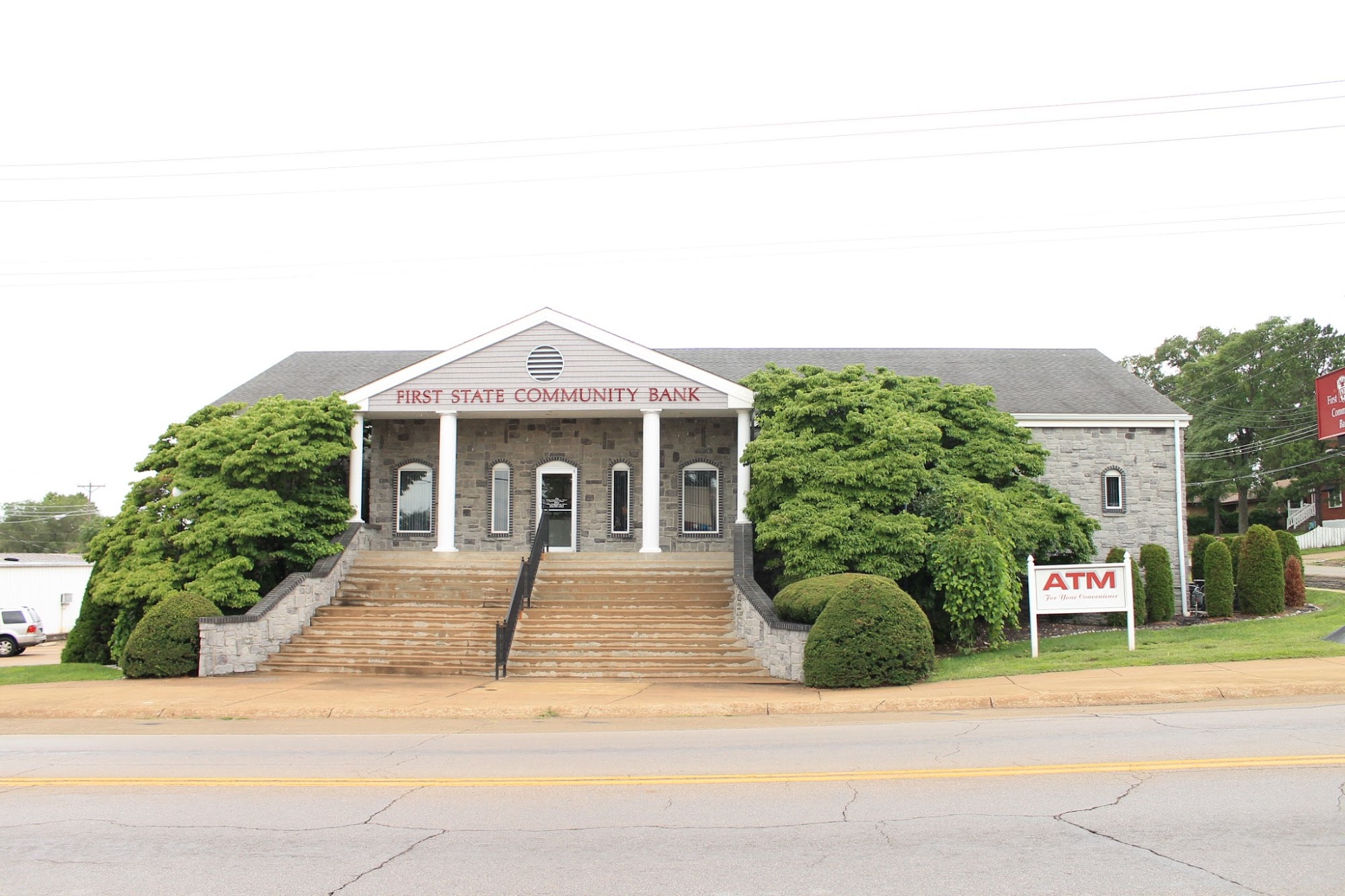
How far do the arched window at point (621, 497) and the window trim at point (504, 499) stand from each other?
2.62 meters

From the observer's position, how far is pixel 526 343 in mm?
24281

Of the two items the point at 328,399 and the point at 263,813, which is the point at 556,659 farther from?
the point at 263,813

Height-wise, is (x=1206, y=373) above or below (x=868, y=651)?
above

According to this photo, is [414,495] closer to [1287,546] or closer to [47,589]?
[1287,546]

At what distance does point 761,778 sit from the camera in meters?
8.60

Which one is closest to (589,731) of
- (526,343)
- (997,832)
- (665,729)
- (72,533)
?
(665,729)

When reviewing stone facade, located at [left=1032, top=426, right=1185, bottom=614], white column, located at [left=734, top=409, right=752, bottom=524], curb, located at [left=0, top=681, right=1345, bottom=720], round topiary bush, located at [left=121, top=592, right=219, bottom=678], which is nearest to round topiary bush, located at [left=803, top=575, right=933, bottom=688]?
curb, located at [left=0, top=681, right=1345, bottom=720]

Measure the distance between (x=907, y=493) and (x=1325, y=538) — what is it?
48.9 metres

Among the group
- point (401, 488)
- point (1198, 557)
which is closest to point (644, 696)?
point (401, 488)

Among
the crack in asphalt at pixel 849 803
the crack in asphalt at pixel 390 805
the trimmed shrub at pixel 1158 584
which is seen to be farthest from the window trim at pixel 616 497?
the crack in asphalt at pixel 849 803

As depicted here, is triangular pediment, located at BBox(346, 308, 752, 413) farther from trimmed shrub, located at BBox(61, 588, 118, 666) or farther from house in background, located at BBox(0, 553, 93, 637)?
house in background, located at BBox(0, 553, 93, 637)

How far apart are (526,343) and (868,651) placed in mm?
12262

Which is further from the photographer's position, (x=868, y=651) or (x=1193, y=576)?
(x=1193, y=576)

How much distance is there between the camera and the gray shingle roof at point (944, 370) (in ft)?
87.8
